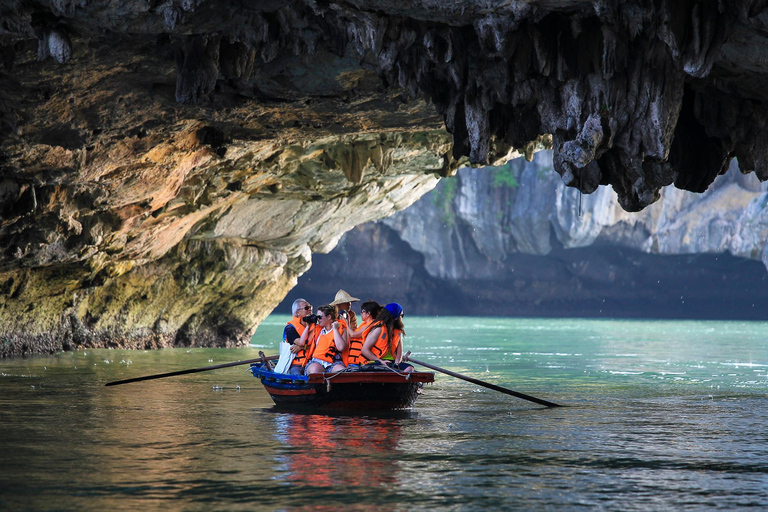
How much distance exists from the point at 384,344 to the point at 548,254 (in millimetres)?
57484

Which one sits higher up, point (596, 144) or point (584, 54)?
point (584, 54)

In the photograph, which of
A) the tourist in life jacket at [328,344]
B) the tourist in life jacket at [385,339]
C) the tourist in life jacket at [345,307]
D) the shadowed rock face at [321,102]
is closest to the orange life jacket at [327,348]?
the tourist in life jacket at [328,344]

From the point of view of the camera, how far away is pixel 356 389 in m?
12.6

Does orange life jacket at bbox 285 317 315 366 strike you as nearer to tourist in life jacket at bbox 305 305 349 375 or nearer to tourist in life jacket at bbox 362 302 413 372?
tourist in life jacket at bbox 305 305 349 375

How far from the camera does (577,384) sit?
17.6 metres

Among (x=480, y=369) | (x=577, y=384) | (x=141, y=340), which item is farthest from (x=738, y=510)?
(x=141, y=340)

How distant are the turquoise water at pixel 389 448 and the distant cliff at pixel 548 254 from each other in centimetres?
4073

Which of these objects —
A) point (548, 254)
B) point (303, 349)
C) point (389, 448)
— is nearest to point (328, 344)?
point (303, 349)

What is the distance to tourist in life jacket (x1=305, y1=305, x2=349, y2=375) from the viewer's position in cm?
1306

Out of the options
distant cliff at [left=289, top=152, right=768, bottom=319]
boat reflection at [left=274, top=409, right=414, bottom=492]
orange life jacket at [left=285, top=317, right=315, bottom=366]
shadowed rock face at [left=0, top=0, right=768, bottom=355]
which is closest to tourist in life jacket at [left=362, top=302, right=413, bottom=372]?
boat reflection at [left=274, top=409, right=414, bottom=492]

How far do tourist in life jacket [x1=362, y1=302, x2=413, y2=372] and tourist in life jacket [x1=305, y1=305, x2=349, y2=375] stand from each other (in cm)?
36

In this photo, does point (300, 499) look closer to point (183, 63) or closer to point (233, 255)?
point (183, 63)

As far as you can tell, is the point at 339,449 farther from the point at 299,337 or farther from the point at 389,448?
the point at 299,337

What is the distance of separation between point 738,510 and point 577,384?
428 inches
